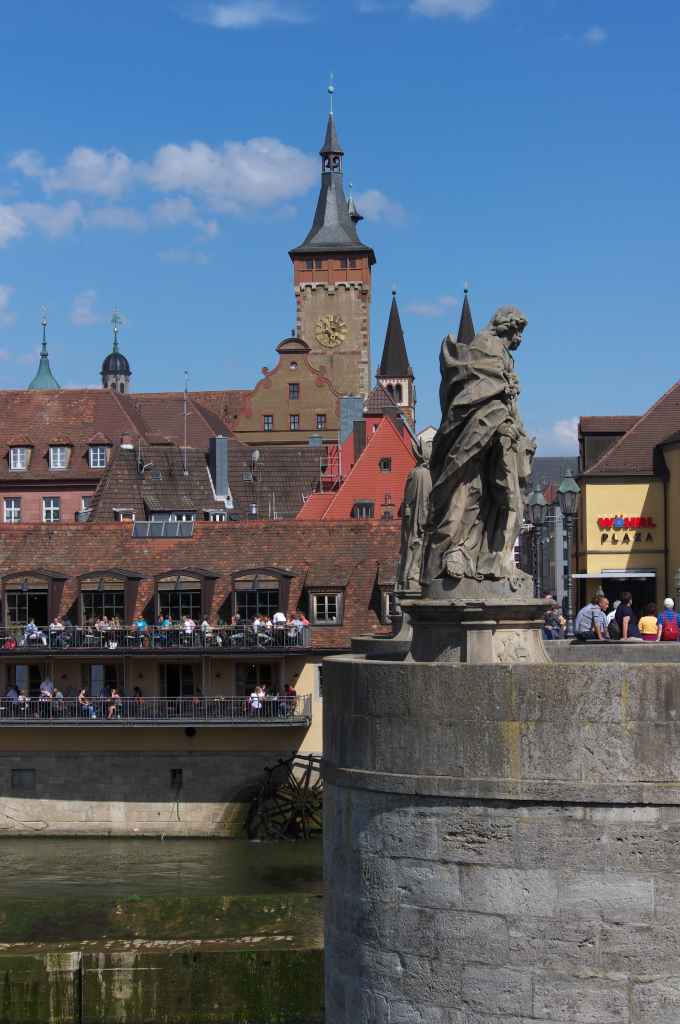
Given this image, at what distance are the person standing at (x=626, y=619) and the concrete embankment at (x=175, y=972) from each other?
8018mm

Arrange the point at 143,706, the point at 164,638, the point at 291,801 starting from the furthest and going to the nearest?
the point at 164,638, the point at 143,706, the point at 291,801

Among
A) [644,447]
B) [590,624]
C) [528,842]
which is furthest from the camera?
[644,447]

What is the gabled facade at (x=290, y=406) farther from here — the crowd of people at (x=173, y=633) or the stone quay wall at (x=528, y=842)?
the stone quay wall at (x=528, y=842)

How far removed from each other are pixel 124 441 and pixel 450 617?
177 ft

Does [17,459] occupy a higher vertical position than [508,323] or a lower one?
higher

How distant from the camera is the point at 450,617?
27.3 ft

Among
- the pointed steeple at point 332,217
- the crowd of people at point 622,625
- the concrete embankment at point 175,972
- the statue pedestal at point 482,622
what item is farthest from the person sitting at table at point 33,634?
the pointed steeple at point 332,217

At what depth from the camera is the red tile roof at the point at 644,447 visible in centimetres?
4303

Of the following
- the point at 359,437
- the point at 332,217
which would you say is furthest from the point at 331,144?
the point at 359,437

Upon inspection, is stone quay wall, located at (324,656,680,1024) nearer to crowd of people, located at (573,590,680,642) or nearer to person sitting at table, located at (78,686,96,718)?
crowd of people, located at (573,590,680,642)

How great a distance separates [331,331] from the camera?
10250cm

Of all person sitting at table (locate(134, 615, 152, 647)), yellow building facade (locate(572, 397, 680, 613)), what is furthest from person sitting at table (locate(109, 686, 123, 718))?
yellow building facade (locate(572, 397, 680, 613))

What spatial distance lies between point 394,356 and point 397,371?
2.05 m

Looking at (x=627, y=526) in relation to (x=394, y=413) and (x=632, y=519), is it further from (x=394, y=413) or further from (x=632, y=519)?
(x=394, y=413)
